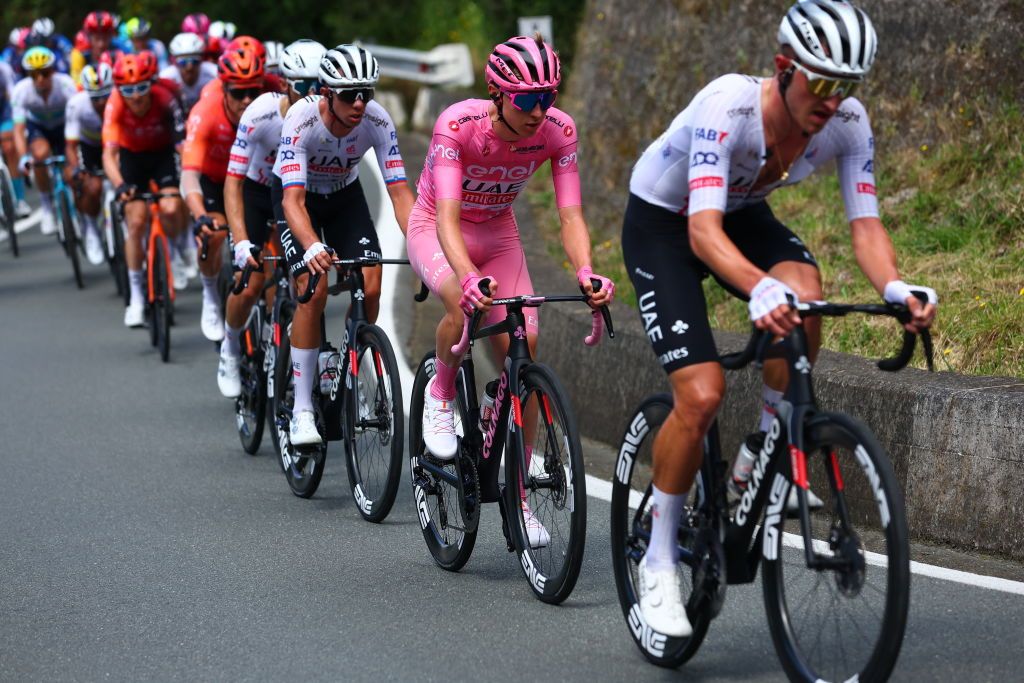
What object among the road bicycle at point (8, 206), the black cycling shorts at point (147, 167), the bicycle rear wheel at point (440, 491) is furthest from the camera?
the road bicycle at point (8, 206)

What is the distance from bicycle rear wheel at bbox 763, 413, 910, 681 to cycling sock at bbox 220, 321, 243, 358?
17.1 feet

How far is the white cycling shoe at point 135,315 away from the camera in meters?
12.7

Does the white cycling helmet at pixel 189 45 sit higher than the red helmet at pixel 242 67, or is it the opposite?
the white cycling helmet at pixel 189 45

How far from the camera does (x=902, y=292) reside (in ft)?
14.8

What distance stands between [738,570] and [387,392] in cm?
251

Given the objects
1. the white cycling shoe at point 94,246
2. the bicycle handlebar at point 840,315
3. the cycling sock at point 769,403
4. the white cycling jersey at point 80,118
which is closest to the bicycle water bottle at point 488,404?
the cycling sock at point 769,403

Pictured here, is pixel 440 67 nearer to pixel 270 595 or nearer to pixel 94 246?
pixel 94 246

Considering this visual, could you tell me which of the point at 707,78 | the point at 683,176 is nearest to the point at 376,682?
the point at 683,176

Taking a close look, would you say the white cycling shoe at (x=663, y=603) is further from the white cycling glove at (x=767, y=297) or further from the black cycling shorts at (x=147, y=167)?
the black cycling shorts at (x=147, y=167)

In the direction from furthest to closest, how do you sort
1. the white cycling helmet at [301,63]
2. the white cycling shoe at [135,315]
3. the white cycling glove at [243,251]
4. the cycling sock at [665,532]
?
the white cycling shoe at [135,315] < the white cycling helmet at [301,63] < the white cycling glove at [243,251] < the cycling sock at [665,532]

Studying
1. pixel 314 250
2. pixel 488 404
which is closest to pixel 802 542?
pixel 488 404

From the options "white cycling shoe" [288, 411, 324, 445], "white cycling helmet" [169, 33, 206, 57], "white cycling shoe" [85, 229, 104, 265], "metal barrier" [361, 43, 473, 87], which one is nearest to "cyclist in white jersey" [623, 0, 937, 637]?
"white cycling shoe" [288, 411, 324, 445]

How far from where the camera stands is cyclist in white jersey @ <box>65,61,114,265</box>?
13.8 m

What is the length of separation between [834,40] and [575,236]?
187cm
